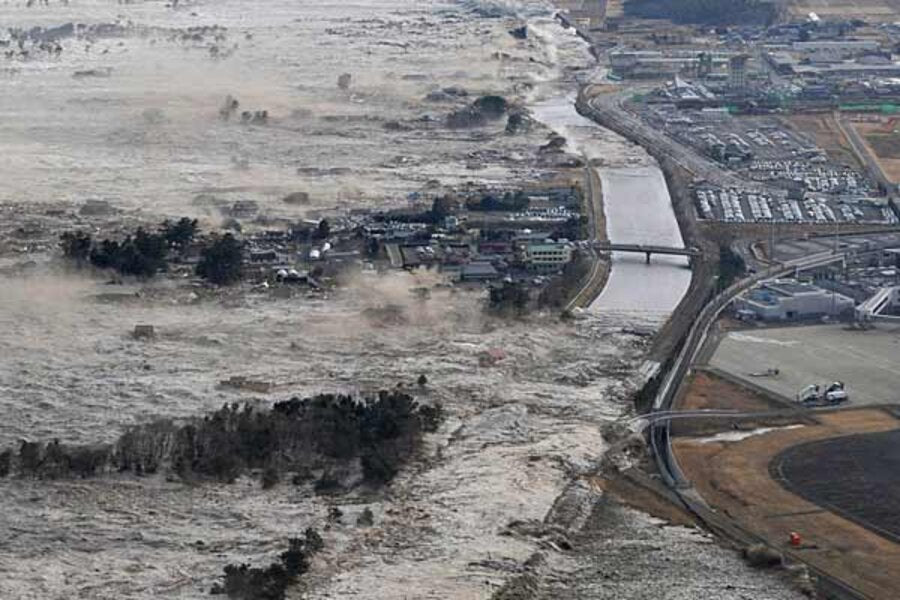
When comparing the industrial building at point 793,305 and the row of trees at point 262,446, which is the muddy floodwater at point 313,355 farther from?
the industrial building at point 793,305

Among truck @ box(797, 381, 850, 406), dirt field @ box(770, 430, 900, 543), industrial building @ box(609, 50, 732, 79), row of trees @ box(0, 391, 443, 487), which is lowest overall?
industrial building @ box(609, 50, 732, 79)

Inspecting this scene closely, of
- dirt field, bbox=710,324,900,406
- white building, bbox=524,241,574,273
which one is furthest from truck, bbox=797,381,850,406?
white building, bbox=524,241,574,273

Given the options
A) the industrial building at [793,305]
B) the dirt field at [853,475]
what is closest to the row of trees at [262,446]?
the dirt field at [853,475]

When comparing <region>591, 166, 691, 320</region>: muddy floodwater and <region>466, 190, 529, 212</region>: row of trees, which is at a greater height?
<region>466, 190, 529, 212</region>: row of trees

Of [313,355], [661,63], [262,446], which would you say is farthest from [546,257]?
[661,63]

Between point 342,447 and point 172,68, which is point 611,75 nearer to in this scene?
point 172,68

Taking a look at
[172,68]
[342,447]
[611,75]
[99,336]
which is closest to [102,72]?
[172,68]

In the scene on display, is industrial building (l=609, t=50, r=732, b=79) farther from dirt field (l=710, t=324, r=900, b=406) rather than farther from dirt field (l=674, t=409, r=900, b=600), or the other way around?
dirt field (l=674, t=409, r=900, b=600)
